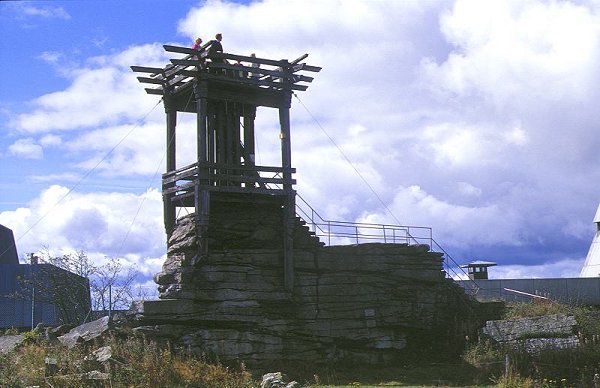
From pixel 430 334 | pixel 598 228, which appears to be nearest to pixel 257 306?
pixel 430 334

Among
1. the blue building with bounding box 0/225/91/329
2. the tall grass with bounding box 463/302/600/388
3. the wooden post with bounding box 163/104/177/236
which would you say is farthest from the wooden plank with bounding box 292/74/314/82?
the blue building with bounding box 0/225/91/329

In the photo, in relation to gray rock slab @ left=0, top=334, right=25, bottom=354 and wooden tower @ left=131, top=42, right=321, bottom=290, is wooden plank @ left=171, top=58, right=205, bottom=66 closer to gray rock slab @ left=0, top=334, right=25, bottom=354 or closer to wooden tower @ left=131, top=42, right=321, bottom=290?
wooden tower @ left=131, top=42, right=321, bottom=290

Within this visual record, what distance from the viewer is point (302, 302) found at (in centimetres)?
3198

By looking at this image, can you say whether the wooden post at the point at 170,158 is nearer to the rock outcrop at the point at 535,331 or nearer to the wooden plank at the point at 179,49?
the wooden plank at the point at 179,49

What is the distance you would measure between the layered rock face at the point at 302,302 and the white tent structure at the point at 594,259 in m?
24.9

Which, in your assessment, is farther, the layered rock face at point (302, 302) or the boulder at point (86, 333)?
the layered rock face at point (302, 302)

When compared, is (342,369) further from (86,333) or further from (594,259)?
(594,259)

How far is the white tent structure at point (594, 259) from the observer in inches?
2191

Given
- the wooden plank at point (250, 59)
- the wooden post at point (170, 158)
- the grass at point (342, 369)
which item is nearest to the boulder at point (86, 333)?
the grass at point (342, 369)

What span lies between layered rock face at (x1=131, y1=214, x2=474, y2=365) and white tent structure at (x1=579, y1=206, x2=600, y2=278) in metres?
24.9

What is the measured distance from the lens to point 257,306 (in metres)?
31.0

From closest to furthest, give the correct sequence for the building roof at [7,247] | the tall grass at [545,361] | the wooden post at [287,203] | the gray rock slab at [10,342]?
1. the tall grass at [545,361]
2. the gray rock slab at [10,342]
3. the wooden post at [287,203]
4. the building roof at [7,247]

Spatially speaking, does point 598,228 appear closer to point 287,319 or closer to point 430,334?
point 430,334

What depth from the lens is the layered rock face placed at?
98.5ft
